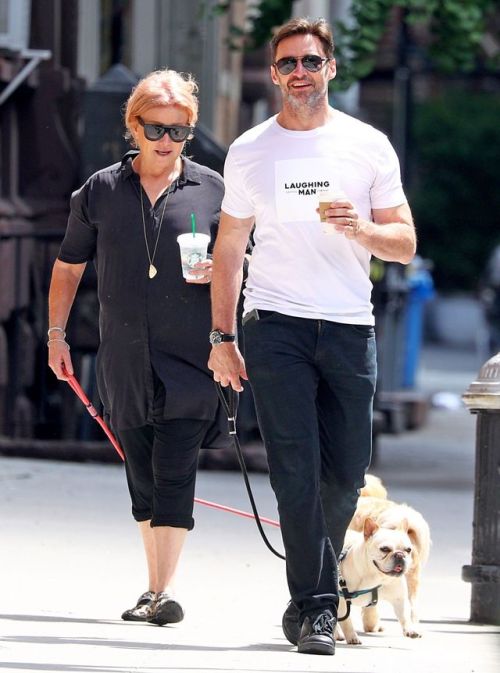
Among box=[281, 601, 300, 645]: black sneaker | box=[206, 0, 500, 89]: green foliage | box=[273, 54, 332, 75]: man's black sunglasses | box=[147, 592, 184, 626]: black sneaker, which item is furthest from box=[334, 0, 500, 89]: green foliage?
box=[281, 601, 300, 645]: black sneaker

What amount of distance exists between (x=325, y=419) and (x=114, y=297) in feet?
3.12

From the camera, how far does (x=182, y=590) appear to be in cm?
725

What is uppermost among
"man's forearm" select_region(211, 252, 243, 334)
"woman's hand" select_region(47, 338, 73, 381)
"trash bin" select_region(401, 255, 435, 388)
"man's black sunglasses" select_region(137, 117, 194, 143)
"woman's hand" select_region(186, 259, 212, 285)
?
"trash bin" select_region(401, 255, 435, 388)

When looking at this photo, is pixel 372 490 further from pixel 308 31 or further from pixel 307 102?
pixel 308 31

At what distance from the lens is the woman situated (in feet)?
20.5

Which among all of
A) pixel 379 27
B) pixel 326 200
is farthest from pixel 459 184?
pixel 326 200

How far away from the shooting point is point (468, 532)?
9.58 metres

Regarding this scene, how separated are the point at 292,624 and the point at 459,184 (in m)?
31.2

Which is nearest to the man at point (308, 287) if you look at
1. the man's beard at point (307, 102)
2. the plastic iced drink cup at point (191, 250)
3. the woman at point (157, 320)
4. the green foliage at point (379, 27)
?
the man's beard at point (307, 102)

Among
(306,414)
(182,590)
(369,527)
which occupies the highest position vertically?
(306,414)

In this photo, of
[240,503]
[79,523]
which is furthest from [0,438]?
[79,523]

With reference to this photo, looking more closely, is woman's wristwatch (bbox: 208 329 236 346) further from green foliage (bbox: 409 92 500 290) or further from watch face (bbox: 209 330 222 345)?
green foliage (bbox: 409 92 500 290)

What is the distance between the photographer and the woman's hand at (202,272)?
241 inches

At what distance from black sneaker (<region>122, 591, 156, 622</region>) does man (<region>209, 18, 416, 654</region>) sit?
27.8 inches
